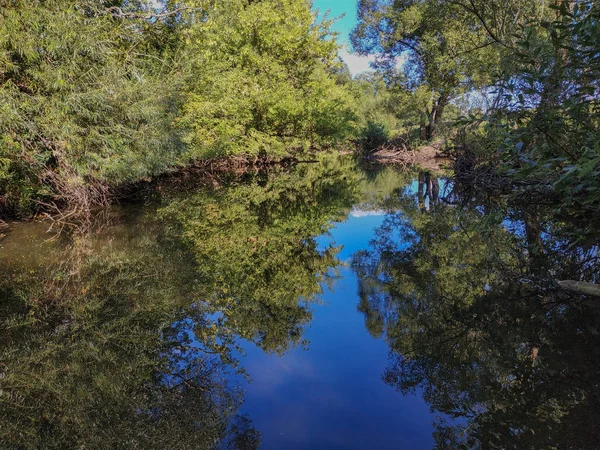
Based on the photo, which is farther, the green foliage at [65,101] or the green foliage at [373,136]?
the green foliage at [373,136]

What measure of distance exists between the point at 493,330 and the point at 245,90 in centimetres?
1804

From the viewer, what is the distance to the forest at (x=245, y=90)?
5.42m

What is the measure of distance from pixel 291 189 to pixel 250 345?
12138mm

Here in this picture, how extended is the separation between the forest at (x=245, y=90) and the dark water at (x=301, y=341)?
62.3 inches

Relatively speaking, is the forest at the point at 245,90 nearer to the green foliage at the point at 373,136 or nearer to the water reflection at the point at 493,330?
the water reflection at the point at 493,330

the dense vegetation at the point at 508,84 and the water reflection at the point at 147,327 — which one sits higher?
the dense vegetation at the point at 508,84

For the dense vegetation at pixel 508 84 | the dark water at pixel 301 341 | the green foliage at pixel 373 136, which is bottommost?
the dark water at pixel 301 341

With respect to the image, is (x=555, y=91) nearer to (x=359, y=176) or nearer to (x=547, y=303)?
(x=547, y=303)

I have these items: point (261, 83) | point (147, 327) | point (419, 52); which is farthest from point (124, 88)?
point (419, 52)

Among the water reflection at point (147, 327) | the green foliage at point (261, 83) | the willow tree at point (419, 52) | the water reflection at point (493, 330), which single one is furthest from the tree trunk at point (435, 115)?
the water reflection at point (147, 327)

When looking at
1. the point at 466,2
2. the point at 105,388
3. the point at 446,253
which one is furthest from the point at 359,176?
the point at 105,388

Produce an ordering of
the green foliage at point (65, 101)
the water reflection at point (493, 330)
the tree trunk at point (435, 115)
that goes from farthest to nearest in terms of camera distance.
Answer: the tree trunk at point (435, 115), the green foliage at point (65, 101), the water reflection at point (493, 330)

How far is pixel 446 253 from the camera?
7.39 meters

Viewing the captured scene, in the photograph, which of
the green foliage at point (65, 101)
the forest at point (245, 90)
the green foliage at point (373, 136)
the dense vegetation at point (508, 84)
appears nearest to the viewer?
the dense vegetation at point (508, 84)
